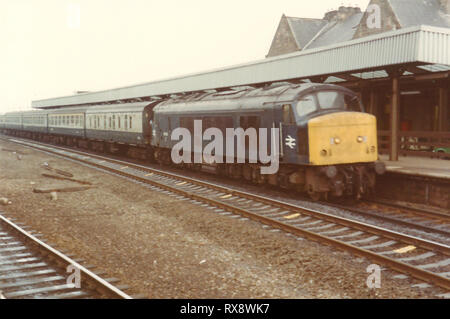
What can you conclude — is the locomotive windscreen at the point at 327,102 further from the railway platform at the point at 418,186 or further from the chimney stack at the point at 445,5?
the chimney stack at the point at 445,5

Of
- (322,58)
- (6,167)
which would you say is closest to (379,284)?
(322,58)

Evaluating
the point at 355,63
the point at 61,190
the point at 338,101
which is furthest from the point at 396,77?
the point at 61,190

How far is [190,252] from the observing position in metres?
7.96

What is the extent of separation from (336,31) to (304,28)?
325 cm

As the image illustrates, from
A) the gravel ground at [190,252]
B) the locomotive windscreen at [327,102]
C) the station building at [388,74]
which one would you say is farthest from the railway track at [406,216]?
the station building at [388,74]

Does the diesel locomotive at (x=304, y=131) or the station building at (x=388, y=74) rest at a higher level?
the station building at (x=388, y=74)

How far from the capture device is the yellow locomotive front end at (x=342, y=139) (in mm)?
11523

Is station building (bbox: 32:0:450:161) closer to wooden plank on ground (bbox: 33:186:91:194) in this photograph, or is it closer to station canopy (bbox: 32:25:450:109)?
station canopy (bbox: 32:25:450:109)

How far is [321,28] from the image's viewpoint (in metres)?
47.3

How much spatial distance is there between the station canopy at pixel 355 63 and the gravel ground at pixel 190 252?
7.77 meters

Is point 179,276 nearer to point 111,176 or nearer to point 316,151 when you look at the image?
point 316,151

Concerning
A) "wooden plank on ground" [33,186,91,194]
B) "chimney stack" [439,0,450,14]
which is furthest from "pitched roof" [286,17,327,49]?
"wooden plank on ground" [33,186,91,194]

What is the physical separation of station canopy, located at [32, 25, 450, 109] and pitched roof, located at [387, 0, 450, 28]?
16.7 m

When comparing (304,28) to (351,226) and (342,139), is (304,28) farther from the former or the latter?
(351,226)
